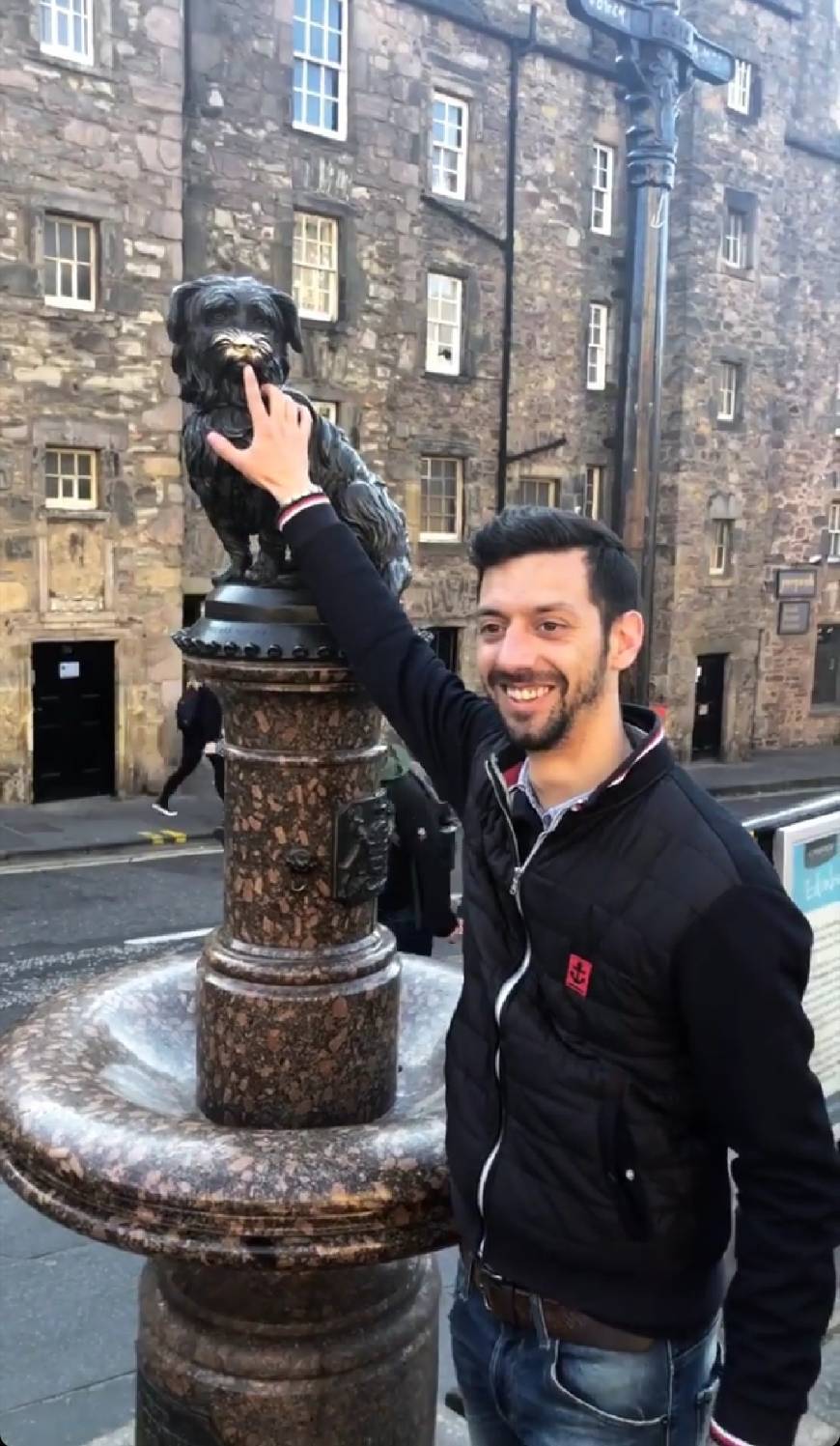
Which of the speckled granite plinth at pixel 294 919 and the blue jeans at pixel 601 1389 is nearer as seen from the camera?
the blue jeans at pixel 601 1389

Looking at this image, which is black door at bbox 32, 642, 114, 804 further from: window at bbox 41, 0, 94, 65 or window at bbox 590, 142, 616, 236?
window at bbox 590, 142, 616, 236

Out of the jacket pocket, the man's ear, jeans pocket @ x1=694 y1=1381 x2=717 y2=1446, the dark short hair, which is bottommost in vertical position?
jeans pocket @ x1=694 y1=1381 x2=717 y2=1446

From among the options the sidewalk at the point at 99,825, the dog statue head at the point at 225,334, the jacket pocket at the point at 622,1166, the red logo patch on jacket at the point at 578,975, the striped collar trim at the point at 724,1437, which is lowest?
the sidewalk at the point at 99,825

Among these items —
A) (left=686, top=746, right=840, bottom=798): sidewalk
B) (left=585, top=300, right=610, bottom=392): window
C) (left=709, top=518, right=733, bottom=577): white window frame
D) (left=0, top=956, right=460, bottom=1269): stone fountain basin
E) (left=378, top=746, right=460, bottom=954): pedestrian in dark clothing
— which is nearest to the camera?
(left=0, top=956, right=460, bottom=1269): stone fountain basin

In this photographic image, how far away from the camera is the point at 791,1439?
192 centimetres

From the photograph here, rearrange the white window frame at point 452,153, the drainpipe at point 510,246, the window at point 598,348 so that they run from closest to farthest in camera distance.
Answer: the white window frame at point 452,153, the drainpipe at point 510,246, the window at point 598,348

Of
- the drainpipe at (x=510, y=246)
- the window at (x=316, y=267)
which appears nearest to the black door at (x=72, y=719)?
the window at (x=316, y=267)

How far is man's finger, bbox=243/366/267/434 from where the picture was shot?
2.59m

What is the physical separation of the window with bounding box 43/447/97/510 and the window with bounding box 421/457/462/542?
572 centimetres

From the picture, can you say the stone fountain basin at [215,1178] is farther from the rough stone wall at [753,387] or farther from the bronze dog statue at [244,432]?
the rough stone wall at [753,387]

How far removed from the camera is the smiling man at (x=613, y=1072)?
6.15 feet

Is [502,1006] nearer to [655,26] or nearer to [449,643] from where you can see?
[655,26]

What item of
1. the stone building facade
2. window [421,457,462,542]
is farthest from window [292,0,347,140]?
window [421,457,462,542]

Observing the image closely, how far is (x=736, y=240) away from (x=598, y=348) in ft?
13.0
